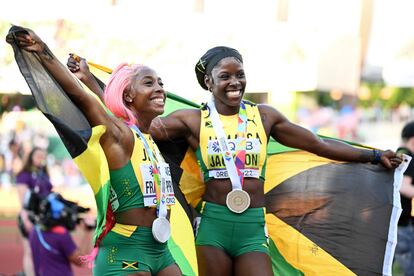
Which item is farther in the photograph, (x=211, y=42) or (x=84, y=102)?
(x=211, y=42)

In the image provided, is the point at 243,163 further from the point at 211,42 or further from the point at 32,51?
the point at 211,42

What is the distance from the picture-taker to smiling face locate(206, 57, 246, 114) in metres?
6.66

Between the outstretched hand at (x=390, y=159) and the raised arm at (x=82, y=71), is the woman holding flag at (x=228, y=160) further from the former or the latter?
the outstretched hand at (x=390, y=159)

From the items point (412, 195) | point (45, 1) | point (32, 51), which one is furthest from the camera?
point (45, 1)

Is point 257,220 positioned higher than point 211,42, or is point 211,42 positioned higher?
point 211,42

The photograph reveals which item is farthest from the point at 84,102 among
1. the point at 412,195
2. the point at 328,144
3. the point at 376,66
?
the point at 376,66

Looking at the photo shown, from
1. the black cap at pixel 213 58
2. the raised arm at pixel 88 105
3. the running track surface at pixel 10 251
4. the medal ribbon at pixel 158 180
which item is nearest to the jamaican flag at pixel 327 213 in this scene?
the black cap at pixel 213 58

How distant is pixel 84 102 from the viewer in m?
5.38

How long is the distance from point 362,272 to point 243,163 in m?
1.55

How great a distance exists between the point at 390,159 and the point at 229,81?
159 cm

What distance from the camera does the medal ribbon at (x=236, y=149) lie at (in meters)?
6.62

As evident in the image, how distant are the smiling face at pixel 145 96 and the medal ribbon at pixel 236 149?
3.16 ft

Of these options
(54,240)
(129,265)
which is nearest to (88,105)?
(129,265)

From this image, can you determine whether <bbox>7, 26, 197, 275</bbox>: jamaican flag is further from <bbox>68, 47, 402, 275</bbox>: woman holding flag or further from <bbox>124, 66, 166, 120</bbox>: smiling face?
A: <bbox>68, 47, 402, 275</bbox>: woman holding flag
